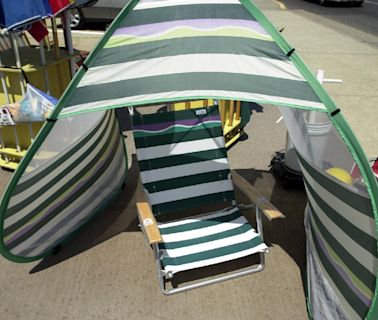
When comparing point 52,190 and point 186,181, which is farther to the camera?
point 186,181

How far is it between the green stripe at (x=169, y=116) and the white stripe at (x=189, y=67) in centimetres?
120

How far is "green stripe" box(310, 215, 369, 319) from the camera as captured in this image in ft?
7.87

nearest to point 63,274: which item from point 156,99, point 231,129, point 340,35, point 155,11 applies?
point 156,99

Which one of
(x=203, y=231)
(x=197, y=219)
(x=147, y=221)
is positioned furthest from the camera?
(x=197, y=219)

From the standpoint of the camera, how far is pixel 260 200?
11.3ft

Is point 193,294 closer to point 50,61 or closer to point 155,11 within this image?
point 155,11

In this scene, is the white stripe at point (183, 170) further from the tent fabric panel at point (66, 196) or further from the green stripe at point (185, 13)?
the green stripe at point (185, 13)

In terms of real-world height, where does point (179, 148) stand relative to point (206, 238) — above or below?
above

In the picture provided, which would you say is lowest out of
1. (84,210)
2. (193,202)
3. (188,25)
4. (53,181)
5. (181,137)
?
(84,210)

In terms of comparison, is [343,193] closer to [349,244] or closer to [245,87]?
[349,244]

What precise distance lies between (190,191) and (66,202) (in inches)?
44.7

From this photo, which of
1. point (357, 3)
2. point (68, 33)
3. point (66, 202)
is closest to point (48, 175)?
point (66, 202)

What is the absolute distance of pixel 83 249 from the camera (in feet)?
11.9

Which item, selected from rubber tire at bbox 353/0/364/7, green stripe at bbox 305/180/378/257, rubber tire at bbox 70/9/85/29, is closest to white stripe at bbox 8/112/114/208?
green stripe at bbox 305/180/378/257
